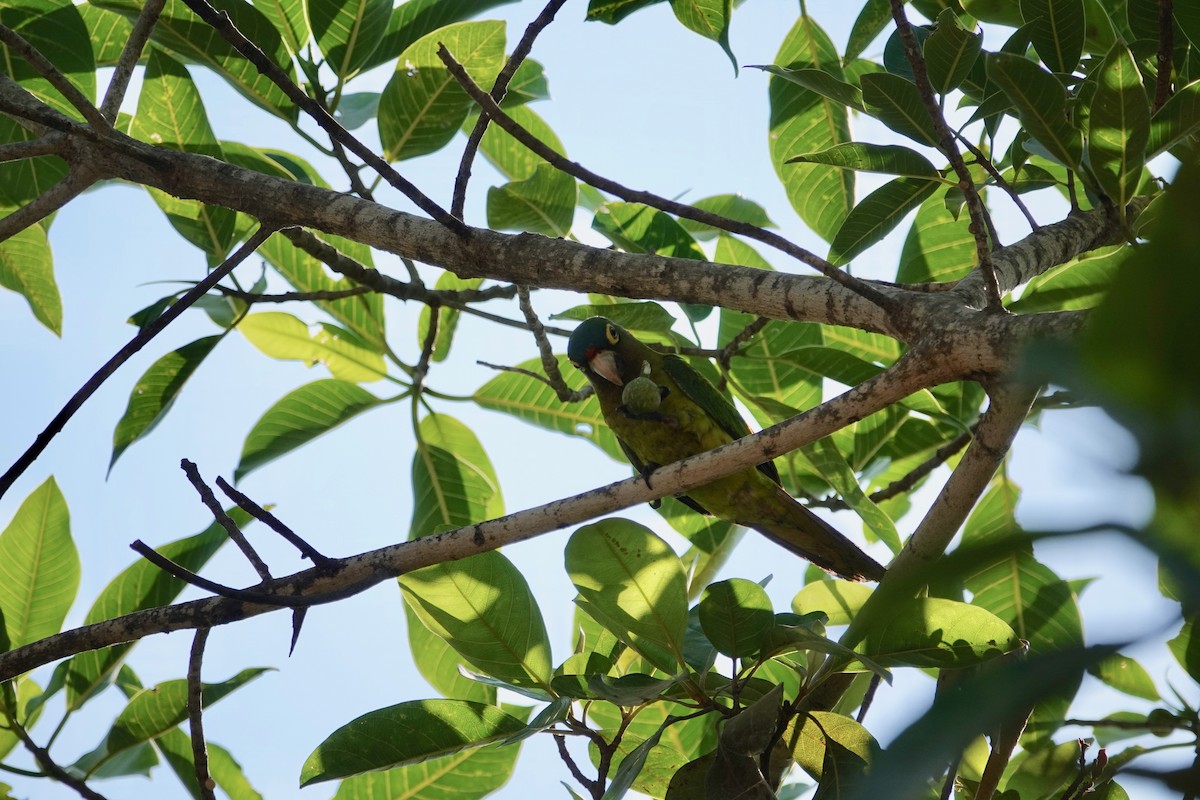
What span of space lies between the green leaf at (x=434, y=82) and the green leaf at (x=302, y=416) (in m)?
0.95

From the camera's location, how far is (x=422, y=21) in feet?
10.5

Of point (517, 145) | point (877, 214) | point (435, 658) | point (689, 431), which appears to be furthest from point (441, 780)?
point (517, 145)

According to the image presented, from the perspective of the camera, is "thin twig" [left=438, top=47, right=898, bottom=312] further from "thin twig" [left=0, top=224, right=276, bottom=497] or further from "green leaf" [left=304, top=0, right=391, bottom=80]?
"green leaf" [left=304, top=0, right=391, bottom=80]

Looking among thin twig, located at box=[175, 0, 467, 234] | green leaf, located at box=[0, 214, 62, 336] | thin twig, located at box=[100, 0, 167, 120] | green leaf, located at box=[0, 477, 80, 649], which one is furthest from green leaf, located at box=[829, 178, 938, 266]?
green leaf, located at box=[0, 214, 62, 336]

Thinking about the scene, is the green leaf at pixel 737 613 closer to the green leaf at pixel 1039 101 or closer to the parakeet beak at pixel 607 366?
the green leaf at pixel 1039 101

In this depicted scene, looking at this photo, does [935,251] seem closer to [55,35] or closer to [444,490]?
[444,490]

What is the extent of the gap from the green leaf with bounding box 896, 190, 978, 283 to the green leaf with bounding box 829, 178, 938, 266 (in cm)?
66

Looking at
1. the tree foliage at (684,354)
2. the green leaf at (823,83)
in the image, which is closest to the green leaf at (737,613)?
the tree foliage at (684,354)

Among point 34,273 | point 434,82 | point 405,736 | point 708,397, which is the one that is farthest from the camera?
point 708,397

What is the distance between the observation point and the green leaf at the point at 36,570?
117 inches

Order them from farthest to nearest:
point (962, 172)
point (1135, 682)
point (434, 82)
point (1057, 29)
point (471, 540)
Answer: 1. point (434, 82)
2. point (1135, 682)
3. point (1057, 29)
4. point (471, 540)
5. point (962, 172)

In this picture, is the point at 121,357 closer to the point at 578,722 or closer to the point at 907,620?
the point at 578,722

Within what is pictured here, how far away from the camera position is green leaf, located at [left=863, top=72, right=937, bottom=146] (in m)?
2.20

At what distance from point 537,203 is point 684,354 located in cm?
68
